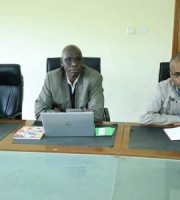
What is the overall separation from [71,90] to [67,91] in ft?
0.12

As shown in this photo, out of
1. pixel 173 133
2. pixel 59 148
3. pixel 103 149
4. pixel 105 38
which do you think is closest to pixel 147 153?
pixel 103 149

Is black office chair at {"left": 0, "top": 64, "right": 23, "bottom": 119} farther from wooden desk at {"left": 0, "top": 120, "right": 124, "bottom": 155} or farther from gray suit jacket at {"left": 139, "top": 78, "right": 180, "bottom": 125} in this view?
gray suit jacket at {"left": 139, "top": 78, "right": 180, "bottom": 125}

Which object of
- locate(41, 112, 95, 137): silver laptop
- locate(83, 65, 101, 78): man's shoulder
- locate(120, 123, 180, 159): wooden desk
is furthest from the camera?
locate(83, 65, 101, 78): man's shoulder

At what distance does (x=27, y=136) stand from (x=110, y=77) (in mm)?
1924

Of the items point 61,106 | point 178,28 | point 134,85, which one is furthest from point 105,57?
point 61,106

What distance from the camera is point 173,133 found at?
1.70 meters

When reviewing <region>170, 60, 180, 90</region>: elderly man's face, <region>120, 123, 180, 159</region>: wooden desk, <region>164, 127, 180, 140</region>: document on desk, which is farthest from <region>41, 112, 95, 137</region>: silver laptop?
<region>170, 60, 180, 90</region>: elderly man's face

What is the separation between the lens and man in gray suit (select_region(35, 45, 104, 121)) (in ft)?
7.09

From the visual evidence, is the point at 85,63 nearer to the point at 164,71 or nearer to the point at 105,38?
the point at 164,71

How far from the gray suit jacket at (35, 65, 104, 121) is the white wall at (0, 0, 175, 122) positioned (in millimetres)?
1186

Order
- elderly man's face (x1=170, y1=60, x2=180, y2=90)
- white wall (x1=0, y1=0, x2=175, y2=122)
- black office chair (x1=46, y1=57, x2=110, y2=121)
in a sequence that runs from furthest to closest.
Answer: white wall (x1=0, y1=0, x2=175, y2=122), black office chair (x1=46, y1=57, x2=110, y2=121), elderly man's face (x1=170, y1=60, x2=180, y2=90)

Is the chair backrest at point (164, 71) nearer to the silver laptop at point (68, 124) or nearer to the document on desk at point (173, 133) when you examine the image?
the document on desk at point (173, 133)

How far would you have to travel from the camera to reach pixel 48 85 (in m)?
2.20

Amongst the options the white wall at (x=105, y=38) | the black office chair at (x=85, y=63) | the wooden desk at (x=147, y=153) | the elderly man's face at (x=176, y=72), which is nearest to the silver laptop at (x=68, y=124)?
the wooden desk at (x=147, y=153)
